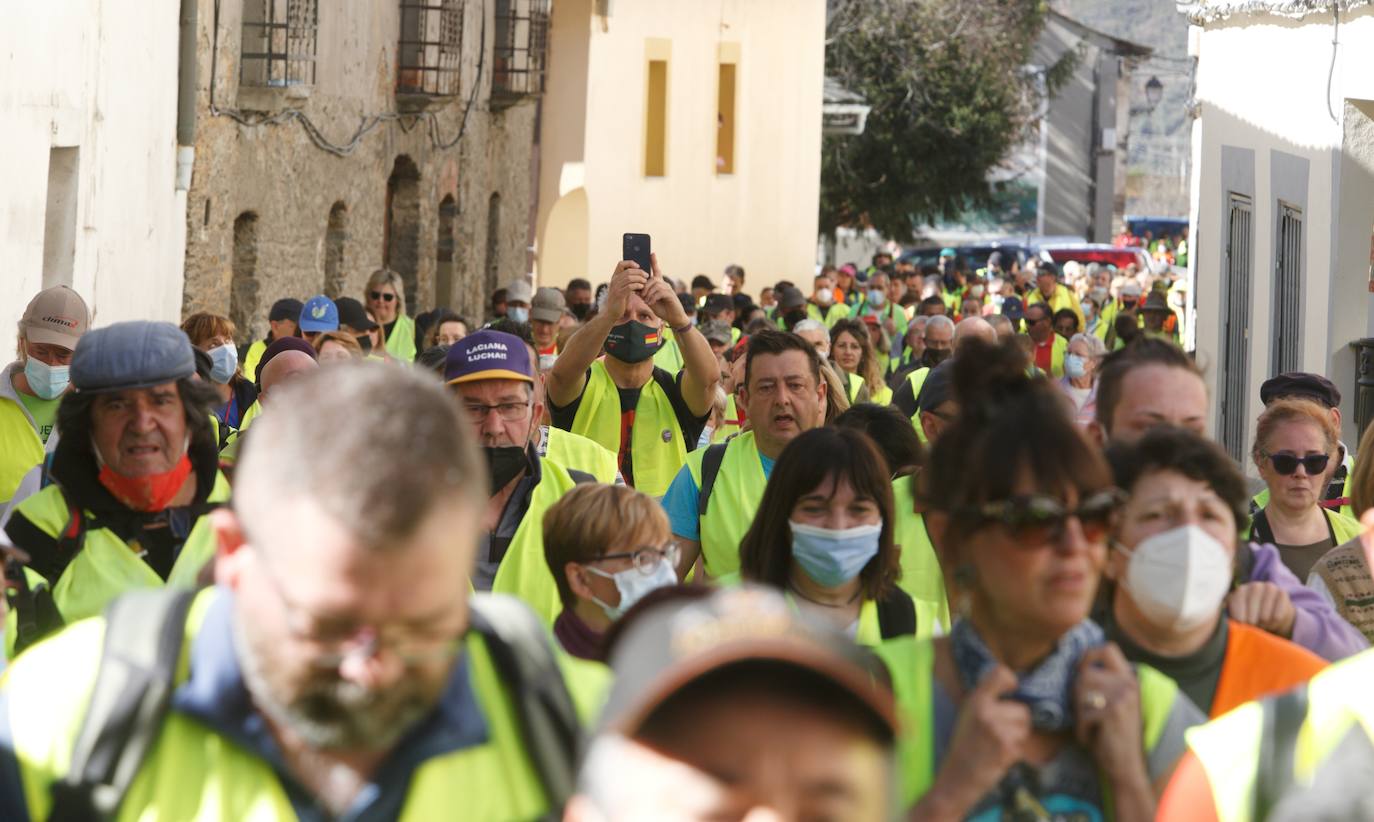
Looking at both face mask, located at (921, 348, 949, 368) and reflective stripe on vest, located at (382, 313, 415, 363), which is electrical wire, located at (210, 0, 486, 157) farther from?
face mask, located at (921, 348, 949, 368)

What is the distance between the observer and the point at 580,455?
7.28 m

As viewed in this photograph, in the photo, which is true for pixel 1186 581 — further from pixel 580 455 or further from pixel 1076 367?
pixel 1076 367

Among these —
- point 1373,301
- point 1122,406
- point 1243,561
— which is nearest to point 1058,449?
point 1243,561

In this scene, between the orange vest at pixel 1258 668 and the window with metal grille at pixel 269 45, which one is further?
the window with metal grille at pixel 269 45

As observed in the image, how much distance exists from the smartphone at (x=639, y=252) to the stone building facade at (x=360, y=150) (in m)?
9.86

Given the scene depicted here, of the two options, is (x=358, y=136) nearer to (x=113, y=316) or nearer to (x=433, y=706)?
(x=113, y=316)

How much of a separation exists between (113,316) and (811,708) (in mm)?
14510

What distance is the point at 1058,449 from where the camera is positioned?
3.41 meters

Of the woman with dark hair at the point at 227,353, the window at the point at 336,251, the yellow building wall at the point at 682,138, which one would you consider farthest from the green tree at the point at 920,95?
the woman with dark hair at the point at 227,353

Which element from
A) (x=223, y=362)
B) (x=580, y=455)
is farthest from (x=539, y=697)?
(x=223, y=362)

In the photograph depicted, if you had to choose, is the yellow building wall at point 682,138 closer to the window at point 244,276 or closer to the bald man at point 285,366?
the window at point 244,276

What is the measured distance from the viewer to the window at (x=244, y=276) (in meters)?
19.6

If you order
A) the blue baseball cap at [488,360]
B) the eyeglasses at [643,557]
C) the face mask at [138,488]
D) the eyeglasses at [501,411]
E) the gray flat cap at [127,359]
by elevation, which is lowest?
the eyeglasses at [643,557]

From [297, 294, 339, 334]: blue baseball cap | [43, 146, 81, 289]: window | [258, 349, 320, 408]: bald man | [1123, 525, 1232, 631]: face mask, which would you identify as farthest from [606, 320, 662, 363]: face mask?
[43, 146, 81, 289]: window
